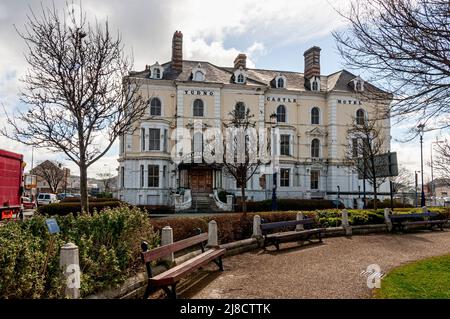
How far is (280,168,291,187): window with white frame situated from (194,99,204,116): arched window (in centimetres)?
958

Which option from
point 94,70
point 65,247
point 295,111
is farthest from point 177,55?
point 65,247

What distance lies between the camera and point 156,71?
3497 centimetres

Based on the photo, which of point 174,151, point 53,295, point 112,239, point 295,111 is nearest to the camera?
point 53,295

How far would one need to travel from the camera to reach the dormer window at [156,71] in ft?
114

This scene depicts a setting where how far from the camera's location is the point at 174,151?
114 feet

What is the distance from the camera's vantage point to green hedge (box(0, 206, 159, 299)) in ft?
15.6

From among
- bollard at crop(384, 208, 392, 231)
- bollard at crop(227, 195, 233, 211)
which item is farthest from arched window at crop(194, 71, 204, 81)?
bollard at crop(384, 208, 392, 231)

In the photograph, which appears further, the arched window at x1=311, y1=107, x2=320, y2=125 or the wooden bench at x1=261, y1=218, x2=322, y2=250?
the arched window at x1=311, y1=107, x2=320, y2=125

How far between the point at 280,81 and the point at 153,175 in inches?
623

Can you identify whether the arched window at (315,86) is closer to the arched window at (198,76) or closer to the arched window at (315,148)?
the arched window at (315,148)

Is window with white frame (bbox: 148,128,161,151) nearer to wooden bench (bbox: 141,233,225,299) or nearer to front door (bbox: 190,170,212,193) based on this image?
front door (bbox: 190,170,212,193)
